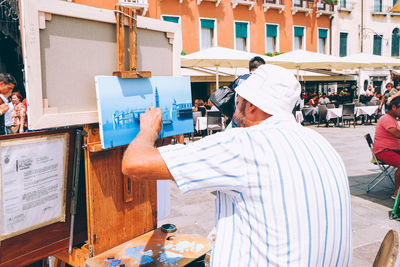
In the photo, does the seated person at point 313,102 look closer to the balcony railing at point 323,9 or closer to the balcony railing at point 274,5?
the balcony railing at point 274,5

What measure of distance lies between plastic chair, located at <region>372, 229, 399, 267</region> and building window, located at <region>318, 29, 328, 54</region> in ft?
69.7

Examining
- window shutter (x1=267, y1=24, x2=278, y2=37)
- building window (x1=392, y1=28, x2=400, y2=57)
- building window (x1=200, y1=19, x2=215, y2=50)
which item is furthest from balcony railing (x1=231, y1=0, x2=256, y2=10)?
building window (x1=392, y1=28, x2=400, y2=57)

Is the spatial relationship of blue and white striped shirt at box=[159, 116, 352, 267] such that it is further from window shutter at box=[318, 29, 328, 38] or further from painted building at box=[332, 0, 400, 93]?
painted building at box=[332, 0, 400, 93]

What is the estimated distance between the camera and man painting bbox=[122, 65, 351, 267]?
111cm

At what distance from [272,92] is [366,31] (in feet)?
78.4

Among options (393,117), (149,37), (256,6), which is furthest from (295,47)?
(149,37)

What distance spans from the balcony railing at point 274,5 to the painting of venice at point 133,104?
1791 centimetres

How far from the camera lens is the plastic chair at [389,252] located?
125 cm

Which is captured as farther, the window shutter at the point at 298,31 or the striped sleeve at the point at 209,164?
the window shutter at the point at 298,31

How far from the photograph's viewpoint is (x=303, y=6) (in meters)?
19.8

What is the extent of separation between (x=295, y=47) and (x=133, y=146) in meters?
20.1

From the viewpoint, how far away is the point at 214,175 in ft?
3.71

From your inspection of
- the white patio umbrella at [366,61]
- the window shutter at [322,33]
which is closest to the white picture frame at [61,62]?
the white patio umbrella at [366,61]

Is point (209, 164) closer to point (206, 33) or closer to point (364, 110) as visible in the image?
point (364, 110)
